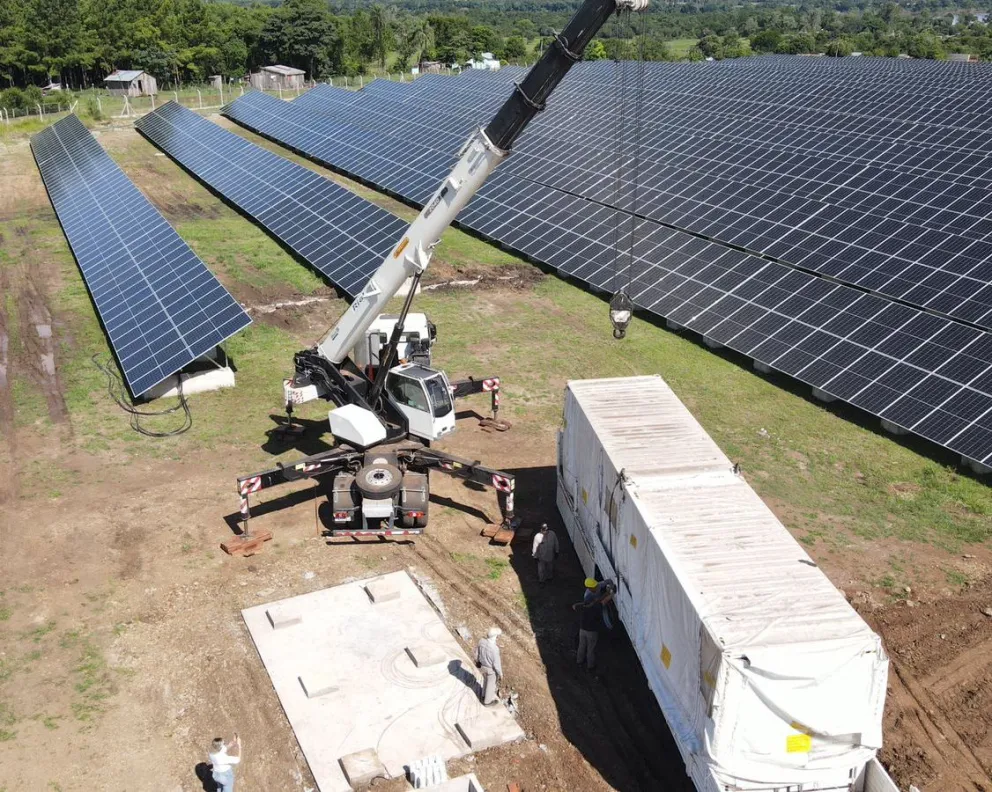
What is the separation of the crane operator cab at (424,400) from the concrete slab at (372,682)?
3.57 meters

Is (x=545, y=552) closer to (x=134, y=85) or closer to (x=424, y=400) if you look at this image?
(x=424, y=400)

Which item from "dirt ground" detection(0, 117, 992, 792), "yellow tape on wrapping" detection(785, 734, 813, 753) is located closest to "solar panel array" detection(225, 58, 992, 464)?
"dirt ground" detection(0, 117, 992, 792)

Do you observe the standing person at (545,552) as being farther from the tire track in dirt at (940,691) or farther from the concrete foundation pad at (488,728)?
the tire track in dirt at (940,691)

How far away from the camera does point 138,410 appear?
885 inches

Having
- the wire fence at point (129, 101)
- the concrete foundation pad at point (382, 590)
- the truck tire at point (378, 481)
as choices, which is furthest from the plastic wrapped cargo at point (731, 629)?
the wire fence at point (129, 101)

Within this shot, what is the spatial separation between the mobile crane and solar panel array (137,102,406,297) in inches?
397

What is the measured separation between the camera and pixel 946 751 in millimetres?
12570

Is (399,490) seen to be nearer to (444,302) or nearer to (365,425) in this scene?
(365,425)

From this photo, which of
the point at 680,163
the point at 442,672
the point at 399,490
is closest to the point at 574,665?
the point at 442,672

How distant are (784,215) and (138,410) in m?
22.3

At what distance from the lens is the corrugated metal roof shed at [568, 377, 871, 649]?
10.5m

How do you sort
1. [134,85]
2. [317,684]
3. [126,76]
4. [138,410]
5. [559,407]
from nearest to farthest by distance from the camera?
[317,684] → [138,410] → [559,407] → [126,76] → [134,85]

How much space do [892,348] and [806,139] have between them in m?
16.8

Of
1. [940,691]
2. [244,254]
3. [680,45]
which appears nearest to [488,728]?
[940,691]
